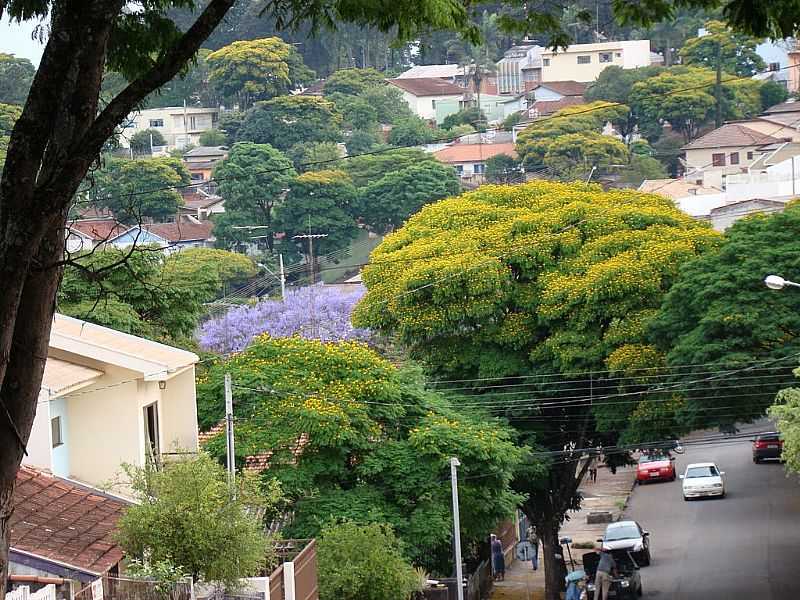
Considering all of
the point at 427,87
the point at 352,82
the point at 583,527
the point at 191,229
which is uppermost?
the point at 352,82

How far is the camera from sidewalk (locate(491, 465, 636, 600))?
34.8 meters

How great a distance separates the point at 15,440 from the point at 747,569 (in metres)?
27.9

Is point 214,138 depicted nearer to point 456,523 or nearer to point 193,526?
point 456,523

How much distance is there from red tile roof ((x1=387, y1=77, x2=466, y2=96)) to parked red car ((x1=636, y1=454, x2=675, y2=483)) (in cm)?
8757

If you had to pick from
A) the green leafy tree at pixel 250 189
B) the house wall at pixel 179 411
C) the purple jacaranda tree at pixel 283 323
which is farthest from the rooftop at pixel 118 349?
the green leafy tree at pixel 250 189

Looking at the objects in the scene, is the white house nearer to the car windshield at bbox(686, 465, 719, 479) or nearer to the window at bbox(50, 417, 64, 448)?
the car windshield at bbox(686, 465, 719, 479)

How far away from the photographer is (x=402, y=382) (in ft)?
91.2

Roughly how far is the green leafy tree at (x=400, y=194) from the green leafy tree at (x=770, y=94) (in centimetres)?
2973

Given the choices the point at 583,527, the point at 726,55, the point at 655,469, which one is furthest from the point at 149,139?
the point at 583,527

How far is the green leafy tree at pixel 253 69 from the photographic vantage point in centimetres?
12344

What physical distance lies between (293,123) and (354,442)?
89.4 meters

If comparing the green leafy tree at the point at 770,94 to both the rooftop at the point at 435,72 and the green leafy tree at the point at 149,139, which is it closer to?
the rooftop at the point at 435,72

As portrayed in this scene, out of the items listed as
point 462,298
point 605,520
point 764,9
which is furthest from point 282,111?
point 764,9

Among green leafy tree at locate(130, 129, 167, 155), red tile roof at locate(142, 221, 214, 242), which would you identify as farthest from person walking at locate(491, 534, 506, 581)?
green leafy tree at locate(130, 129, 167, 155)
